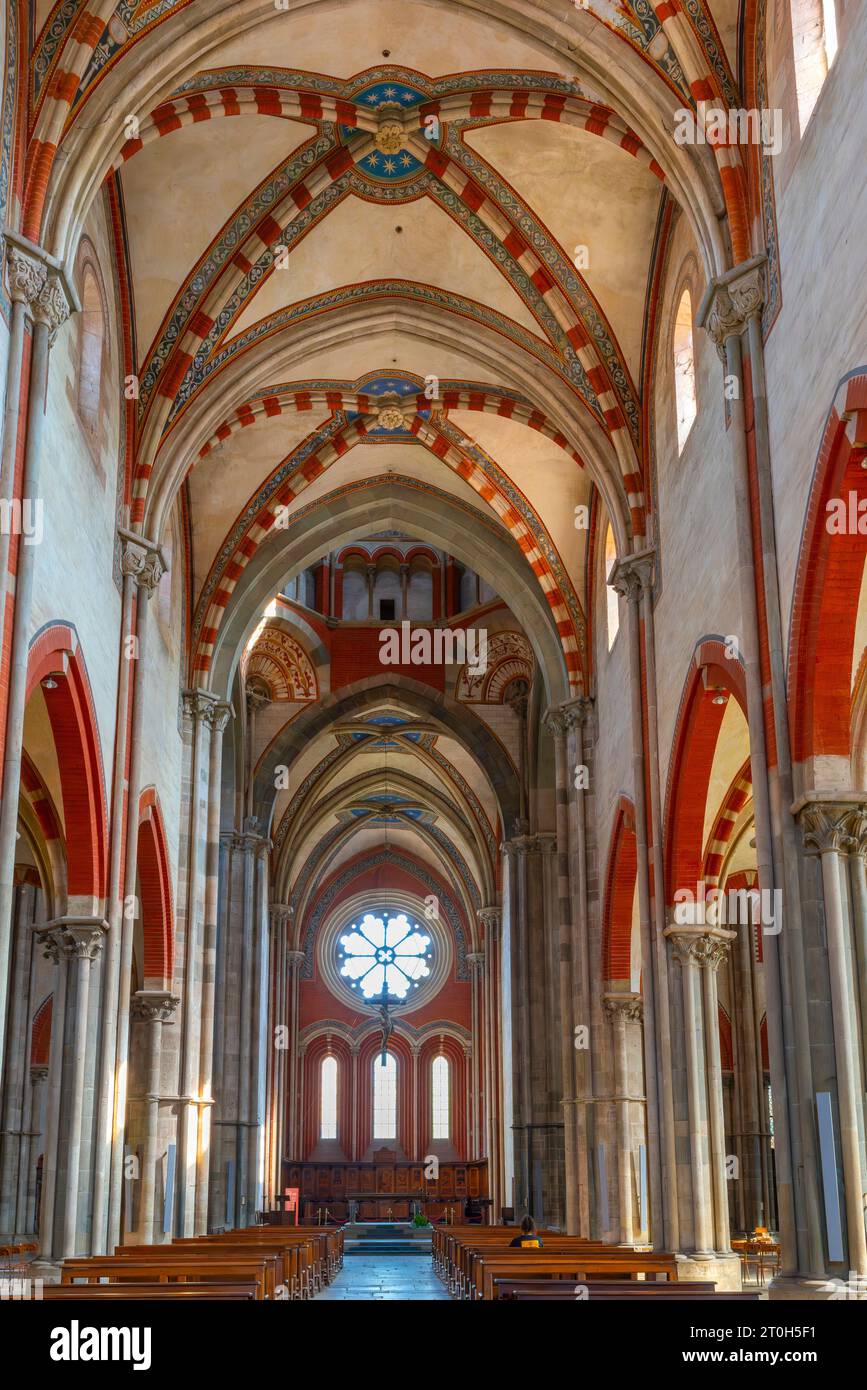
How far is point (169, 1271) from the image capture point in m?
12.1

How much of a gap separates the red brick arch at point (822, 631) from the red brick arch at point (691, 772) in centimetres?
354

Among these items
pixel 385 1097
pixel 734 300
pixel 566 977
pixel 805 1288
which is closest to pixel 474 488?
pixel 566 977

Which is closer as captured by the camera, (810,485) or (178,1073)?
(810,485)

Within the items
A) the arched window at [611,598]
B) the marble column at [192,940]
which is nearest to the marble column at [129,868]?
the marble column at [192,940]

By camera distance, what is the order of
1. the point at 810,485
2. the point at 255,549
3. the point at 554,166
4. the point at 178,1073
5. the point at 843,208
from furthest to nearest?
the point at 255,549
the point at 178,1073
the point at 554,166
the point at 810,485
the point at 843,208

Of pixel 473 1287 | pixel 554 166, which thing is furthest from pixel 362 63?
pixel 473 1287

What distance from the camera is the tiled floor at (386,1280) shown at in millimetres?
19906

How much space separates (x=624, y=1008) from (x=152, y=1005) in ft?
21.5

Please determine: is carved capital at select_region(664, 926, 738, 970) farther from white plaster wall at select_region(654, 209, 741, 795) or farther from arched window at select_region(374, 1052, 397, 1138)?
arched window at select_region(374, 1052, 397, 1138)

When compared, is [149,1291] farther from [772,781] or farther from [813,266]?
[813,266]

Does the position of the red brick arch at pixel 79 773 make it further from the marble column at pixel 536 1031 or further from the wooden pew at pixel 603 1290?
the marble column at pixel 536 1031
